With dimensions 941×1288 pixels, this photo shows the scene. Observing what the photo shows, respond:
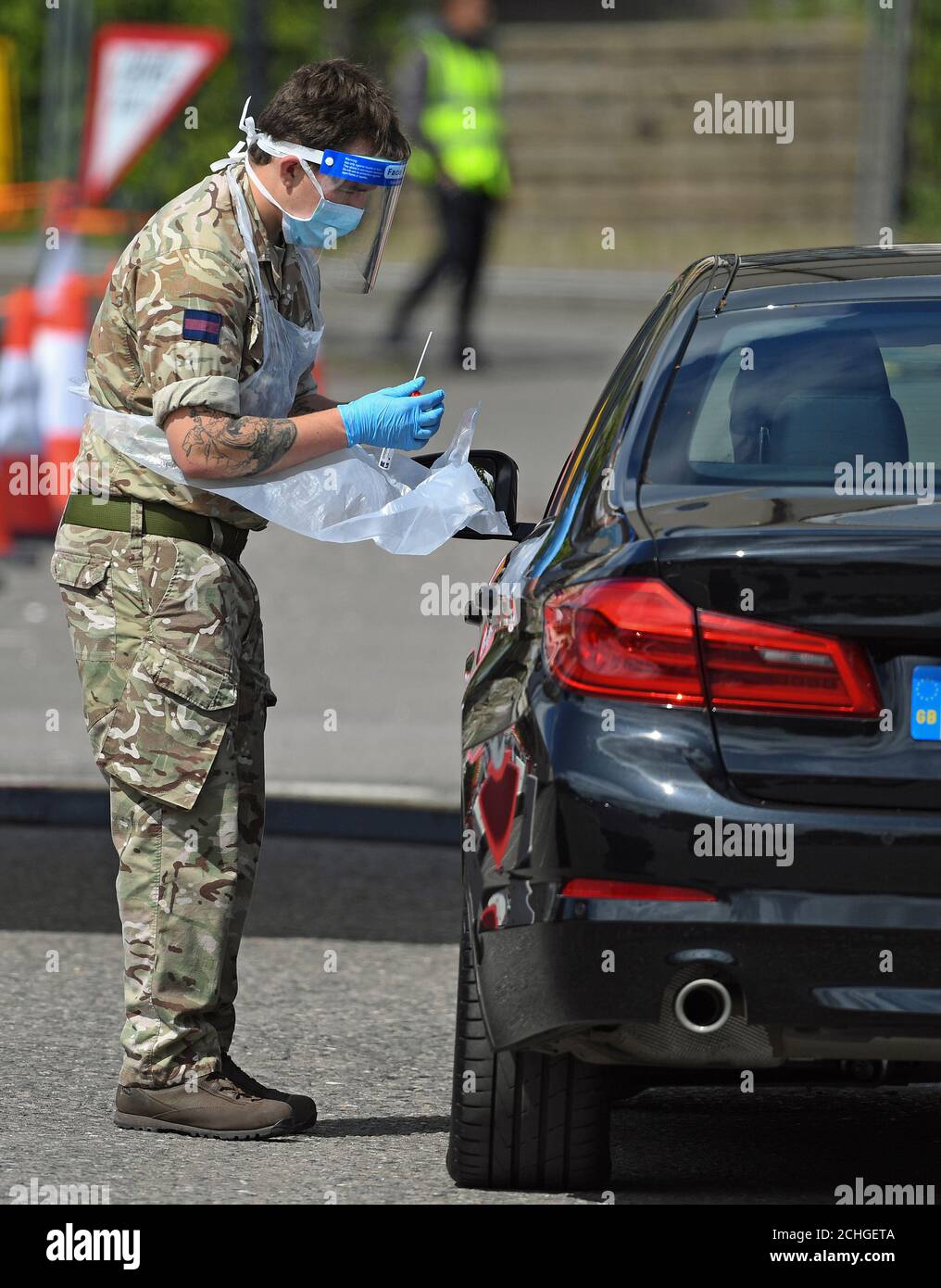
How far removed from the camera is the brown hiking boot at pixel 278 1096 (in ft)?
14.8

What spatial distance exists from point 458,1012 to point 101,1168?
741mm

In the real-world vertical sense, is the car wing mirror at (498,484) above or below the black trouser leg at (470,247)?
below

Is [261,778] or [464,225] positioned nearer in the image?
[261,778]

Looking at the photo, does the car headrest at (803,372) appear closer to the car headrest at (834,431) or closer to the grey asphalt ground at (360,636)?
the car headrest at (834,431)

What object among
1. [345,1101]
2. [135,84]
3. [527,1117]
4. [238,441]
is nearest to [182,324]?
[238,441]

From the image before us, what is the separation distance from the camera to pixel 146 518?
14.5 ft

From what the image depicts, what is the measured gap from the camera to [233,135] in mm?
26844

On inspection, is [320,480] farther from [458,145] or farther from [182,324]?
[458,145]

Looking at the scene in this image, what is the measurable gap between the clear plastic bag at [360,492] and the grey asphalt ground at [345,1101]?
3.86 ft

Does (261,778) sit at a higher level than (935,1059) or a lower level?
higher

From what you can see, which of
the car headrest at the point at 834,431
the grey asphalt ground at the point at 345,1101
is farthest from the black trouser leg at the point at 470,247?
the car headrest at the point at 834,431

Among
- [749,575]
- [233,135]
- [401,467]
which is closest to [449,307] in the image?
[233,135]

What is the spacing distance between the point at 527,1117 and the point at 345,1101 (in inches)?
36.0
